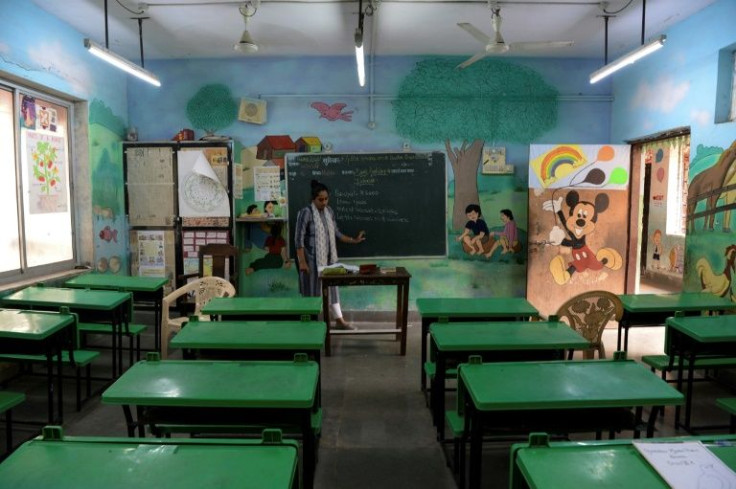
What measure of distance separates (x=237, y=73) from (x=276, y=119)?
2.23 ft

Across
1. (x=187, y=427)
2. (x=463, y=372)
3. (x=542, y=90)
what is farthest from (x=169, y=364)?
(x=542, y=90)

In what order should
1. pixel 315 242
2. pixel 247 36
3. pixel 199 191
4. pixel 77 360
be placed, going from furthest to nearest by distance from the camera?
pixel 199 191 → pixel 315 242 → pixel 247 36 → pixel 77 360

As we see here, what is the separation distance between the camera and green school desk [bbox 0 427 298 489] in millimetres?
1287

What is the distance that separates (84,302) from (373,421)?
214 cm

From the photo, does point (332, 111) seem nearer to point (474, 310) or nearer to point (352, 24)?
point (352, 24)

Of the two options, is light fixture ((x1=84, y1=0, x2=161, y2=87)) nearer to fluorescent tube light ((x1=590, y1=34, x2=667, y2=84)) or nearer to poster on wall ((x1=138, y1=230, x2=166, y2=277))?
poster on wall ((x1=138, y1=230, x2=166, y2=277))

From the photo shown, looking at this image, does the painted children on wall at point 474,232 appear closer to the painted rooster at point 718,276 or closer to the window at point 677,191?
the painted rooster at point 718,276

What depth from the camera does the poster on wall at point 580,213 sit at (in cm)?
539

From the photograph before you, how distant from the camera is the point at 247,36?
12.9 ft

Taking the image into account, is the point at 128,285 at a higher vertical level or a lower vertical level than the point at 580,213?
lower

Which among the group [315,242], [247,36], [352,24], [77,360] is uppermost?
[352,24]

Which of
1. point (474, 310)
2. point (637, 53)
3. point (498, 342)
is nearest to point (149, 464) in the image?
point (498, 342)

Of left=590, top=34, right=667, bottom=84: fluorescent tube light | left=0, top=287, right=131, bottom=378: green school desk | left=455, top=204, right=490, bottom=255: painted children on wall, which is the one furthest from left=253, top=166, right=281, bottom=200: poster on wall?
left=590, top=34, right=667, bottom=84: fluorescent tube light

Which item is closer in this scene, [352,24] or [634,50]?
[634,50]
